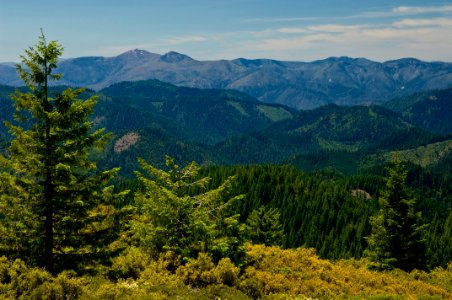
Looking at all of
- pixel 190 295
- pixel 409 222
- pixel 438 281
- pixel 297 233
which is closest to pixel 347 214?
pixel 297 233

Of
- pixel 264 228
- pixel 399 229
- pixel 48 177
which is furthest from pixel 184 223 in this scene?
pixel 264 228

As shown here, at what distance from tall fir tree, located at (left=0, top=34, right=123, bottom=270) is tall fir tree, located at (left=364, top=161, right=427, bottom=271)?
1500 inches

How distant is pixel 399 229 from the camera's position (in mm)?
52094

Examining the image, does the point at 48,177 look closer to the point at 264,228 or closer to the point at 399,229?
the point at 399,229

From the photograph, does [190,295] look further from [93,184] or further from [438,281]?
[438,281]

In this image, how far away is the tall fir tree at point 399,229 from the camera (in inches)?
2018

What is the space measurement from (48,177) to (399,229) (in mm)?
43807

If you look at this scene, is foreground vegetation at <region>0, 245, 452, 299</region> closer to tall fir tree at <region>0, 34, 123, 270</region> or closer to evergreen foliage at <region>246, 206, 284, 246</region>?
tall fir tree at <region>0, 34, 123, 270</region>

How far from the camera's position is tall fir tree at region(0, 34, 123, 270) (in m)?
23.9

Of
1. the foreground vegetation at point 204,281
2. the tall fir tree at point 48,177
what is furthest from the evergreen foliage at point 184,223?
the tall fir tree at point 48,177

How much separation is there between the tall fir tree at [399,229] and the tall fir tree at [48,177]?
3809 cm

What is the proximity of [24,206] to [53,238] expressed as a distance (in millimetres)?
2999

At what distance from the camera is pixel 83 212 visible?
25.8 meters

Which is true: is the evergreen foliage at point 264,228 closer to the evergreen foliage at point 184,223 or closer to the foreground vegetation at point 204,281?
the foreground vegetation at point 204,281
